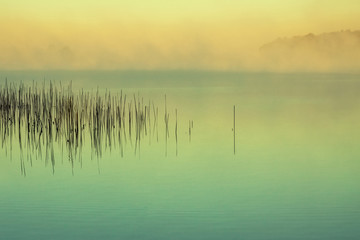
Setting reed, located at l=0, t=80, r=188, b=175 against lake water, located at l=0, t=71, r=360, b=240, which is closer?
lake water, located at l=0, t=71, r=360, b=240

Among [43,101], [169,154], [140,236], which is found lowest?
[140,236]

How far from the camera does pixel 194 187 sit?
5.21 meters

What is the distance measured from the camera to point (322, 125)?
9148 millimetres

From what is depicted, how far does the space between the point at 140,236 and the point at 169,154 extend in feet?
8.84

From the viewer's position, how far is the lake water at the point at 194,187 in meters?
4.09

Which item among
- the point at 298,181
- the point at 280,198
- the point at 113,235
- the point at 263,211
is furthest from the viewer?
the point at 298,181

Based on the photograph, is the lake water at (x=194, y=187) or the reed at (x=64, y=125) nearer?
the lake water at (x=194, y=187)

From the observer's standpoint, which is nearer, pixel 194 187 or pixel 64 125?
pixel 194 187

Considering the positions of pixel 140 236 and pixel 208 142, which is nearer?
pixel 140 236

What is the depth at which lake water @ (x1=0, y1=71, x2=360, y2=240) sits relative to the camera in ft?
13.4

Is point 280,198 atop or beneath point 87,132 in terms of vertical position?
beneath

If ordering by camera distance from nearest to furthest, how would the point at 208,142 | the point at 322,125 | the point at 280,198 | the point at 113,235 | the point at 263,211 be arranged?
the point at 113,235, the point at 263,211, the point at 280,198, the point at 208,142, the point at 322,125

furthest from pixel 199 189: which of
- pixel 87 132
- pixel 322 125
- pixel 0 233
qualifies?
pixel 322 125

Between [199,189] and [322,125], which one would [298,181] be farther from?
[322,125]
